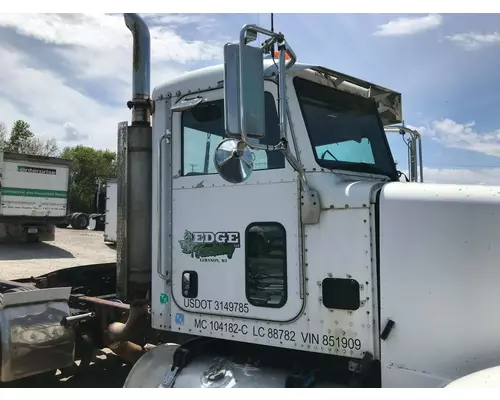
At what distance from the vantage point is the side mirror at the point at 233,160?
2.43 m

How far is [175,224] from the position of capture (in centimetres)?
338

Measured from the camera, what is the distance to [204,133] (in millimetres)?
3320

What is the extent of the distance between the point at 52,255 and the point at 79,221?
932 cm

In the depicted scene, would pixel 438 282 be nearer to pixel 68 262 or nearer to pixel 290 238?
pixel 290 238

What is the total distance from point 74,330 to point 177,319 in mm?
1232

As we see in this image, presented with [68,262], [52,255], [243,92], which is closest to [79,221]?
[52,255]

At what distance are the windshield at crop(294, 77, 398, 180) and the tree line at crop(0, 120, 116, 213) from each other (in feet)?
71.3

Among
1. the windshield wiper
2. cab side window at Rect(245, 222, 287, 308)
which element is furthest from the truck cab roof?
cab side window at Rect(245, 222, 287, 308)

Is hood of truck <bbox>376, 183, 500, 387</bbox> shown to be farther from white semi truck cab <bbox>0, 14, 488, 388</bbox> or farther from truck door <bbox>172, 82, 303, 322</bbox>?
truck door <bbox>172, 82, 303, 322</bbox>

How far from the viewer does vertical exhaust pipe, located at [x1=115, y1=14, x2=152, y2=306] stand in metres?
3.59

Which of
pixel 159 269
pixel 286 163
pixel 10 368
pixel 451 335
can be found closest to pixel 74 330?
pixel 10 368

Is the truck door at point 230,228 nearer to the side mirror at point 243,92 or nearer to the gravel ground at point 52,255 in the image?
the side mirror at point 243,92

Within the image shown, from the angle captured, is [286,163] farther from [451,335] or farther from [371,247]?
[451,335]

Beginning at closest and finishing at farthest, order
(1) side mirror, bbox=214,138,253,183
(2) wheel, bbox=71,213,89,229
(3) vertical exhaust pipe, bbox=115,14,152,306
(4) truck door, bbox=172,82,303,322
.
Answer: (1) side mirror, bbox=214,138,253,183 → (4) truck door, bbox=172,82,303,322 → (3) vertical exhaust pipe, bbox=115,14,152,306 → (2) wheel, bbox=71,213,89,229
